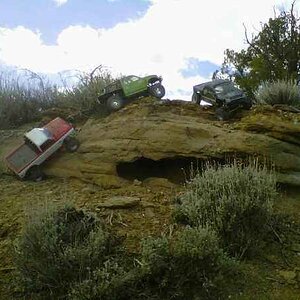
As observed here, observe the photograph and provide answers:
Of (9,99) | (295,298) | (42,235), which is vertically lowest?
(295,298)

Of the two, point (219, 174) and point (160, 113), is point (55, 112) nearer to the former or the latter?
point (160, 113)

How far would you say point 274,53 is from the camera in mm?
16141

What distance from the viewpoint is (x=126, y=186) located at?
752 centimetres

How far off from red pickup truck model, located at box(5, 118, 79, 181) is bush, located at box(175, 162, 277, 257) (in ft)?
8.48

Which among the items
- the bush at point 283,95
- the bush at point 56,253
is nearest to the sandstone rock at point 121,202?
the bush at point 56,253

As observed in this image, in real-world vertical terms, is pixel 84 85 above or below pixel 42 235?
above

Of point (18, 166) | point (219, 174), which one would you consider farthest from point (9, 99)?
point (219, 174)

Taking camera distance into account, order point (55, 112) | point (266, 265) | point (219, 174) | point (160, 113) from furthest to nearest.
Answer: point (55, 112) < point (160, 113) < point (219, 174) < point (266, 265)

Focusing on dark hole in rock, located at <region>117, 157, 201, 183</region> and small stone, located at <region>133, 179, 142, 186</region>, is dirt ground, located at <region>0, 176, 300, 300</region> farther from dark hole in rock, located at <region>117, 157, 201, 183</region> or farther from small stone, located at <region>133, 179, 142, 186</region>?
dark hole in rock, located at <region>117, 157, 201, 183</region>

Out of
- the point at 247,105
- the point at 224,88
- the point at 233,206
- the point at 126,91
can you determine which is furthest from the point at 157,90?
the point at 233,206

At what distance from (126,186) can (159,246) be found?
2.25 metres

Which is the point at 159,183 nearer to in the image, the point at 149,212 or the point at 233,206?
the point at 149,212

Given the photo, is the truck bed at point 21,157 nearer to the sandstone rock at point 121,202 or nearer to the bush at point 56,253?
the sandstone rock at point 121,202

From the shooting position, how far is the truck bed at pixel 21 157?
26.5ft
